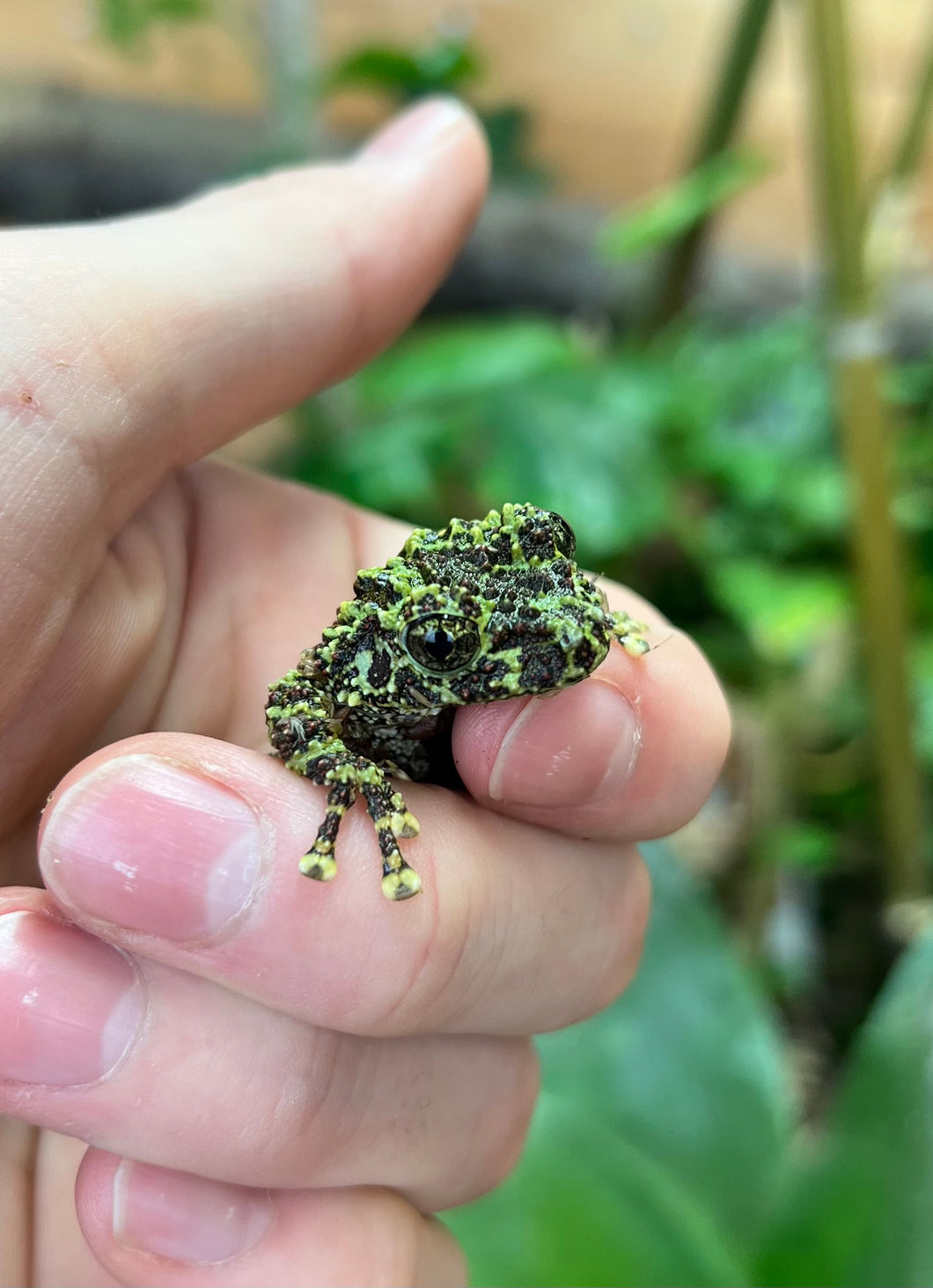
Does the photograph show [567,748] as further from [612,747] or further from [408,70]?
[408,70]

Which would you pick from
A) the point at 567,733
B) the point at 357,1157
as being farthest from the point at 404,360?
the point at 357,1157

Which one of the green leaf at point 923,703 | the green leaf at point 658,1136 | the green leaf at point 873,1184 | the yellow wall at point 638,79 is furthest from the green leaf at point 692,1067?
the yellow wall at point 638,79

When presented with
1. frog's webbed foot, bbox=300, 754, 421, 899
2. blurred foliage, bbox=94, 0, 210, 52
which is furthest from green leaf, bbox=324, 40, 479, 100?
frog's webbed foot, bbox=300, 754, 421, 899

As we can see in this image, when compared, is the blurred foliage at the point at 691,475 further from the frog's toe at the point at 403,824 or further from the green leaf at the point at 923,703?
the frog's toe at the point at 403,824

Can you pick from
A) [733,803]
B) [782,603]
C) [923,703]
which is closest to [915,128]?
[782,603]

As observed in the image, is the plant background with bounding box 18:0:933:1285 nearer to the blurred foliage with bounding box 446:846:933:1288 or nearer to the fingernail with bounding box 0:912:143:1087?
the blurred foliage with bounding box 446:846:933:1288
